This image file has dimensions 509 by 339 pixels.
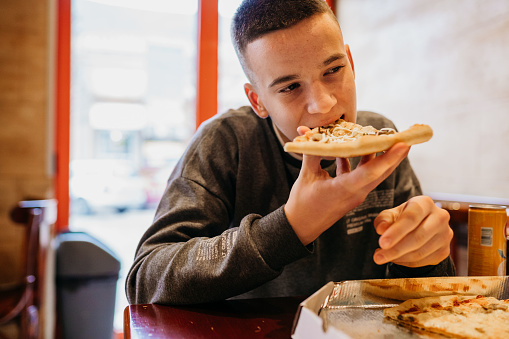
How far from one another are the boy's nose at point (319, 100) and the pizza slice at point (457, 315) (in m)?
0.49

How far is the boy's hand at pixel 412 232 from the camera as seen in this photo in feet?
2.50

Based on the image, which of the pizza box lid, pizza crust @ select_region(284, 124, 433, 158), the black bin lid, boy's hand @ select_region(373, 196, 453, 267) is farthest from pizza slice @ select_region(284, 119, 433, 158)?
the black bin lid

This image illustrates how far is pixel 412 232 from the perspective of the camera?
31.4 inches

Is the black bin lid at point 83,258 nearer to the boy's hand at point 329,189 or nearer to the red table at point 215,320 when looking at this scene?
the red table at point 215,320

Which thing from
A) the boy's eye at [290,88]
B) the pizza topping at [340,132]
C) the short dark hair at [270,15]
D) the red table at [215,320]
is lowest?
the red table at [215,320]

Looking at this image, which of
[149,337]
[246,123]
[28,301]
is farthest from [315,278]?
[28,301]

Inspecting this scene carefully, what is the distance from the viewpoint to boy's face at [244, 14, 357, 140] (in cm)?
100

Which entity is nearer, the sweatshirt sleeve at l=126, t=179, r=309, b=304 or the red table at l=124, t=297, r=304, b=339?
the red table at l=124, t=297, r=304, b=339

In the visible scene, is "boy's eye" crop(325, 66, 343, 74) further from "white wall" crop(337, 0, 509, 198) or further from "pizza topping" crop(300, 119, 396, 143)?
"white wall" crop(337, 0, 509, 198)

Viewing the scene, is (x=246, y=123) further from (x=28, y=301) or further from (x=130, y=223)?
(x=130, y=223)

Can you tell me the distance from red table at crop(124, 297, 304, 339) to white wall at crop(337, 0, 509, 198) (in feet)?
5.56

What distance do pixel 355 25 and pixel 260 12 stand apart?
8.29 ft

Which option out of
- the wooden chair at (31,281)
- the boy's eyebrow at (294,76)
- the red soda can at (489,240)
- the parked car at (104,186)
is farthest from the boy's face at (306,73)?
the parked car at (104,186)

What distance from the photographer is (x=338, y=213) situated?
83 cm
